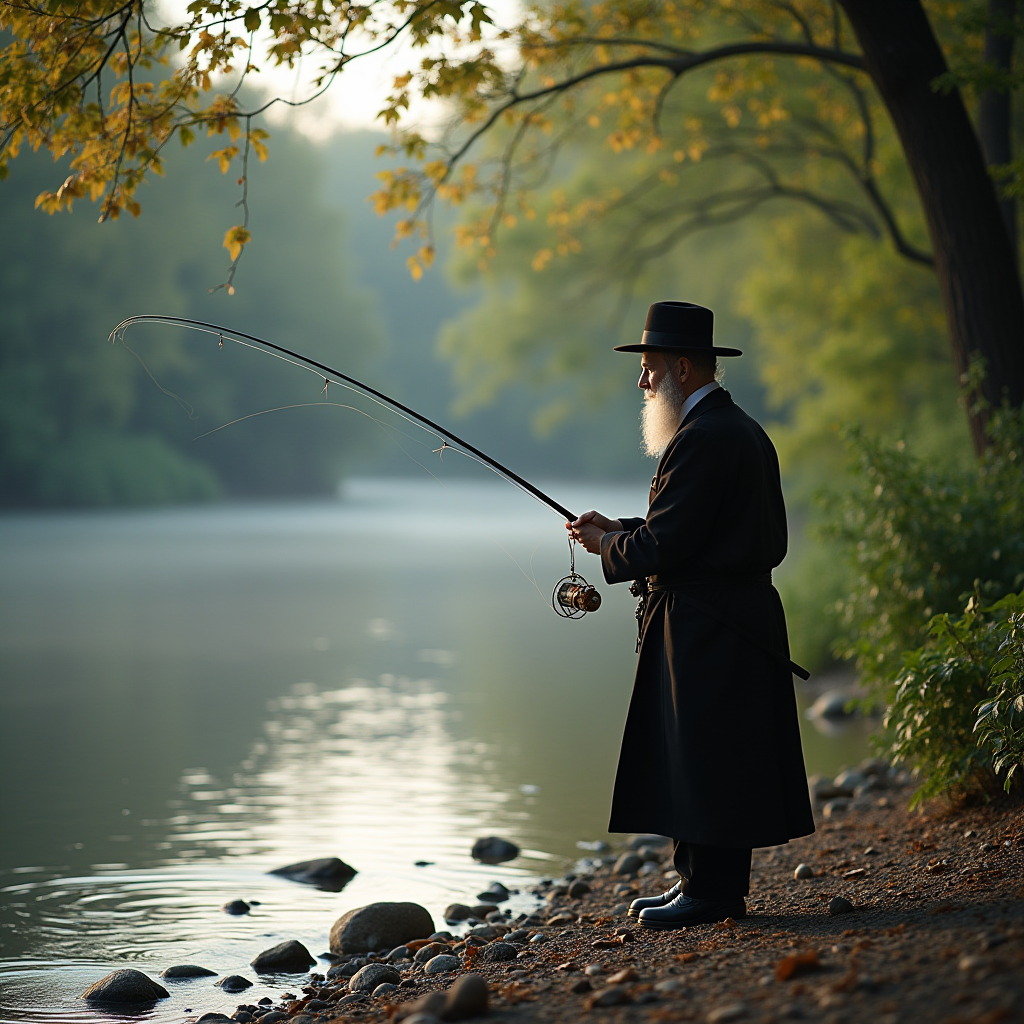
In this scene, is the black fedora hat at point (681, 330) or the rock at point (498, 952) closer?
the black fedora hat at point (681, 330)

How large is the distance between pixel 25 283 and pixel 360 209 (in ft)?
155

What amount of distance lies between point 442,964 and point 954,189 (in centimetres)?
461

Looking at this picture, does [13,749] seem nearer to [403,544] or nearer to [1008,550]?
[1008,550]

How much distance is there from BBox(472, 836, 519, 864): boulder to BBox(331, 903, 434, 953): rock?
117cm

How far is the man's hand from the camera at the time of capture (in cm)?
411

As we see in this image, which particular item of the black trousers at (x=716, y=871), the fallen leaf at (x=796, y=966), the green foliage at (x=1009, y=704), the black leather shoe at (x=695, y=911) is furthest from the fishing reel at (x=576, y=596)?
the fallen leaf at (x=796, y=966)

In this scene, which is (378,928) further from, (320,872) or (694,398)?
(694,398)

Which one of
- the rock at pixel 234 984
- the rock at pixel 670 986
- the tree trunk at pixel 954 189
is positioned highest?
the tree trunk at pixel 954 189

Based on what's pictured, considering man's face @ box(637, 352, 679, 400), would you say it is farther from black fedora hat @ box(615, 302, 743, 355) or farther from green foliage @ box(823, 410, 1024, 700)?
green foliage @ box(823, 410, 1024, 700)

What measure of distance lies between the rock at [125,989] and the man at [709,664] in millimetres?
1674

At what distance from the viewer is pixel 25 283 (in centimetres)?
3372

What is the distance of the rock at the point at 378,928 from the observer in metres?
4.91

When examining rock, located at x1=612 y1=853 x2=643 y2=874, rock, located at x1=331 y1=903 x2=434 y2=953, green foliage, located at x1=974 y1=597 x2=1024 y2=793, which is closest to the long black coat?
green foliage, located at x1=974 y1=597 x2=1024 y2=793

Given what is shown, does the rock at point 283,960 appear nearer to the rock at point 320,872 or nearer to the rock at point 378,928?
the rock at point 378,928
